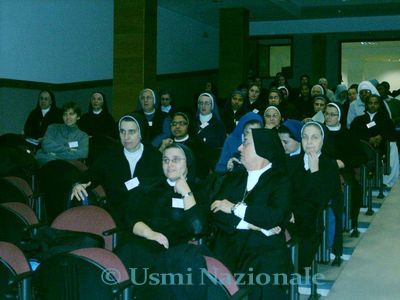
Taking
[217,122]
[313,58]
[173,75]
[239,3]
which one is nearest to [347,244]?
[217,122]

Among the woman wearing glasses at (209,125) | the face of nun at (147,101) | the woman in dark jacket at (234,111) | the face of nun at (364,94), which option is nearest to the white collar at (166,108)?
the face of nun at (147,101)

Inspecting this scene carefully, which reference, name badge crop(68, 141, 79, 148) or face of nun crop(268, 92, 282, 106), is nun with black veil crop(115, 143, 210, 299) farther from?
face of nun crop(268, 92, 282, 106)

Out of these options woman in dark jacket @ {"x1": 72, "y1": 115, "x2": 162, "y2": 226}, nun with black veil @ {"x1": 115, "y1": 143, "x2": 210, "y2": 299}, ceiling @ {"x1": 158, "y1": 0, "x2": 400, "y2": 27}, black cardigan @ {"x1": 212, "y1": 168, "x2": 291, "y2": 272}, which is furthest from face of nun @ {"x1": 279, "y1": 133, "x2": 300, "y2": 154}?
ceiling @ {"x1": 158, "y1": 0, "x2": 400, "y2": 27}

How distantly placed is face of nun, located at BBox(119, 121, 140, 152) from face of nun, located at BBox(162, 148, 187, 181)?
1.09 meters

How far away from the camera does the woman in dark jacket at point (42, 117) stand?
8383 mm

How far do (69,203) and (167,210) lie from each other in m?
1.61

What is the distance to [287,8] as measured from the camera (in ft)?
46.5

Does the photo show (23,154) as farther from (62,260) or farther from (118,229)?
(62,260)

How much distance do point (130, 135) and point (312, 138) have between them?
4.83ft

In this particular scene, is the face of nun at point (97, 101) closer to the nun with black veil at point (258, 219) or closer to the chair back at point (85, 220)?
the chair back at point (85, 220)

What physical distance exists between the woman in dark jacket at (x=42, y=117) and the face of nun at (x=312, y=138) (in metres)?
4.44

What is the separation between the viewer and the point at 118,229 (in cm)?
374

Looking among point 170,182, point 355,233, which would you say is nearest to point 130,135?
point 170,182

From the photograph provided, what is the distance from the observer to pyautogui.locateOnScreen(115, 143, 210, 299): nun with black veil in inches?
120
